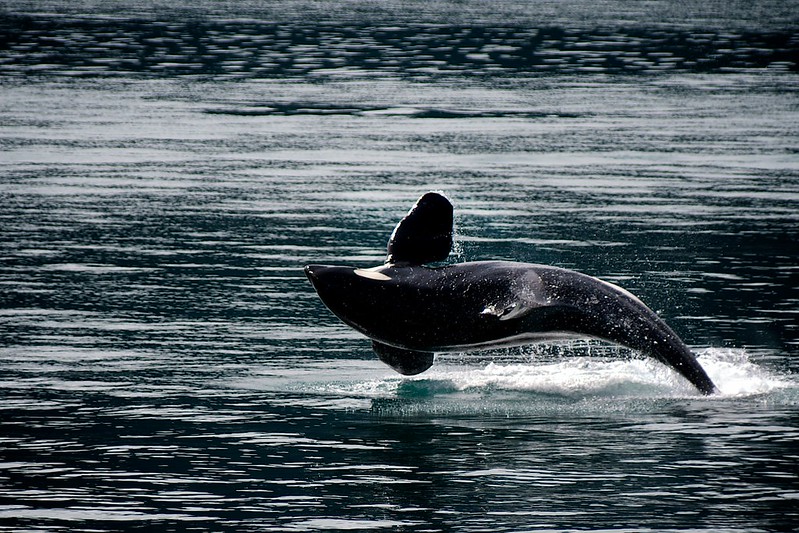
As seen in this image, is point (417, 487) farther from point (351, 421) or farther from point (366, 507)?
point (351, 421)

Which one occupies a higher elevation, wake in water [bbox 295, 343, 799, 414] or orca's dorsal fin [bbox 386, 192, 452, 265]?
orca's dorsal fin [bbox 386, 192, 452, 265]

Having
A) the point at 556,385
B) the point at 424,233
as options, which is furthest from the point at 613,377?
the point at 424,233

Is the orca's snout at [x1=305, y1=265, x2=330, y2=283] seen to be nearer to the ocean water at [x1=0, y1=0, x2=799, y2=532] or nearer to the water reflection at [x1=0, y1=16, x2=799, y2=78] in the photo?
the ocean water at [x1=0, y1=0, x2=799, y2=532]

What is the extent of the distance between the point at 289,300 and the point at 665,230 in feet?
25.1

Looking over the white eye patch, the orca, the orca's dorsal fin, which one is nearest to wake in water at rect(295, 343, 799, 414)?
the orca

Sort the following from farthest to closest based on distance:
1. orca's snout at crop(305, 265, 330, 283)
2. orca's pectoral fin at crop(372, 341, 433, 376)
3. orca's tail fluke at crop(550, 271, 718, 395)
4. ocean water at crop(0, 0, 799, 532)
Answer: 1. orca's pectoral fin at crop(372, 341, 433, 376)
2. orca's snout at crop(305, 265, 330, 283)
3. orca's tail fluke at crop(550, 271, 718, 395)
4. ocean water at crop(0, 0, 799, 532)

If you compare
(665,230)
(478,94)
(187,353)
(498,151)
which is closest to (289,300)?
(187,353)

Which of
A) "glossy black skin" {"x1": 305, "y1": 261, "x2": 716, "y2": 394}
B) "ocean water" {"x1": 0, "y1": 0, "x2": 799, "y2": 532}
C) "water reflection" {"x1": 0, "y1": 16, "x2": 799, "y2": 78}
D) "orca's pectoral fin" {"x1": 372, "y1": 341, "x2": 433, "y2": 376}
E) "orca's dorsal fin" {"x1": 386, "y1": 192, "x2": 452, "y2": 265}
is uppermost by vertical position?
"orca's dorsal fin" {"x1": 386, "y1": 192, "x2": 452, "y2": 265}

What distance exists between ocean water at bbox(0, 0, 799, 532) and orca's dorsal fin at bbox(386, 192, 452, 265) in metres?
1.40

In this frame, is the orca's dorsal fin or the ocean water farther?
the orca's dorsal fin

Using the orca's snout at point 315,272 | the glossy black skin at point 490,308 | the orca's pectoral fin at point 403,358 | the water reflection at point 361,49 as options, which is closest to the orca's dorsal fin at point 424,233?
the glossy black skin at point 490,308

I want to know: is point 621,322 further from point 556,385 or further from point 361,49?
point 361,49

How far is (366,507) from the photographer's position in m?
12.5

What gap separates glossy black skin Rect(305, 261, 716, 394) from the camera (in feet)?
47.2
